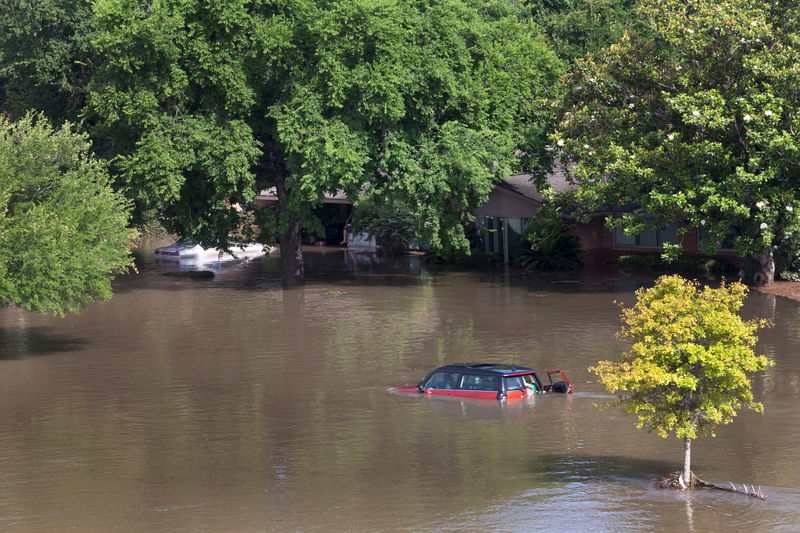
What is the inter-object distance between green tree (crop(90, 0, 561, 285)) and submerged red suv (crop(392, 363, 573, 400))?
57.8 feet

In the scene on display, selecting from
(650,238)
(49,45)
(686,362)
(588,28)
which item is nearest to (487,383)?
(686,362)

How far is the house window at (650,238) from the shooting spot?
52.1 m

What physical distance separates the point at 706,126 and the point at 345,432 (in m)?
21.7

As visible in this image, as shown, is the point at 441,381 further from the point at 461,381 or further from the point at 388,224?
the point at 388,224

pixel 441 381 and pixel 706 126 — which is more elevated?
pixel 706 126

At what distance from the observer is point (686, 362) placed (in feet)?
62.1

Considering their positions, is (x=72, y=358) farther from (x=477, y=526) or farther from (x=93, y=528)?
(x=477, y=526)

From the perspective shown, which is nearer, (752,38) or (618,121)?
(752,38)

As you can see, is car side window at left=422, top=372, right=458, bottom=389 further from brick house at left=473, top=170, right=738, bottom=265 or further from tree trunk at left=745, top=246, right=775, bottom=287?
brick house at left=473, top=170, right=738, bottom=265

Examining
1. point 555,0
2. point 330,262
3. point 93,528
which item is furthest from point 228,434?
point 555,0

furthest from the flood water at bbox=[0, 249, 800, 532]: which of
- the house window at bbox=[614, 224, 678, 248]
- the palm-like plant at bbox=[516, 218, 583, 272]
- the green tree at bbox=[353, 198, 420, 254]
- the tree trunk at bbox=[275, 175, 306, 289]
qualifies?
the green tree at bbox=[353, 198, 420, 254]

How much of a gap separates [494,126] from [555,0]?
3224 cm

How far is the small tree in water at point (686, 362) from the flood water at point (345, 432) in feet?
4.84

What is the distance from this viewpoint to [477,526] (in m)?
17.5
